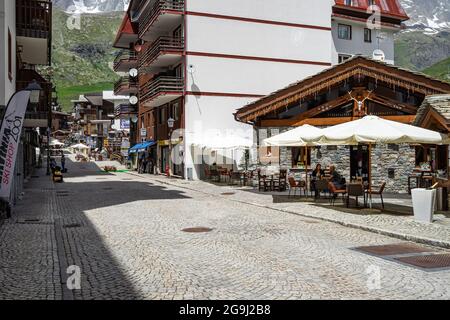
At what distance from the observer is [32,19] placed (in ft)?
71.9

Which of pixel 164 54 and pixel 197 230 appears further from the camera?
pixel 164 54

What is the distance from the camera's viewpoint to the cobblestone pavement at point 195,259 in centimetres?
689

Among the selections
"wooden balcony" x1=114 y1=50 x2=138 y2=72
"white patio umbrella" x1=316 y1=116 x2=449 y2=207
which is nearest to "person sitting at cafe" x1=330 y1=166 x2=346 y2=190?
"white patio umbrella" x1=316 y1=116 x2=449 y2=207

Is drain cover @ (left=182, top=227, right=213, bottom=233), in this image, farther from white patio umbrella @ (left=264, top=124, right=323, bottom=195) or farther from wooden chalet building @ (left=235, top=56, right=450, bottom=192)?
wooden chalet building @ (left=235, top=56, right=450, bottom=192)

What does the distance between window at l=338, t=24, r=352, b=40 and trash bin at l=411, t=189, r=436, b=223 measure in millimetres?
33421

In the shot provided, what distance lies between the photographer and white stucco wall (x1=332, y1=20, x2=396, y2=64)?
144 feet

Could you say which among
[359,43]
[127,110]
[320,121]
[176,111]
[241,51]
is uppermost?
[359,43]

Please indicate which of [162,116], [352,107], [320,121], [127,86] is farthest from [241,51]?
[127,86]

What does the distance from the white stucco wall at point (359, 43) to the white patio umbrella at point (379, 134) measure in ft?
97.0

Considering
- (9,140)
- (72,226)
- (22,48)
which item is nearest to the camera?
(72,226)

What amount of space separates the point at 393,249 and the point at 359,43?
3919 cm

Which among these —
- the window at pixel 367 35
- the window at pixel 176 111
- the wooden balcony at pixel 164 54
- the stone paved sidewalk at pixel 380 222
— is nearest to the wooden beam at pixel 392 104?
the stone paved sidewalk at pixel 380 222

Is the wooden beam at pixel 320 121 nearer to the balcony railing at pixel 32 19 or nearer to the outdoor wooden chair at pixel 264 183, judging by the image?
the outdoor wooden chair at pixel 264 183

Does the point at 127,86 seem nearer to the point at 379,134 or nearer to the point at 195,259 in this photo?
the point at 379,134
